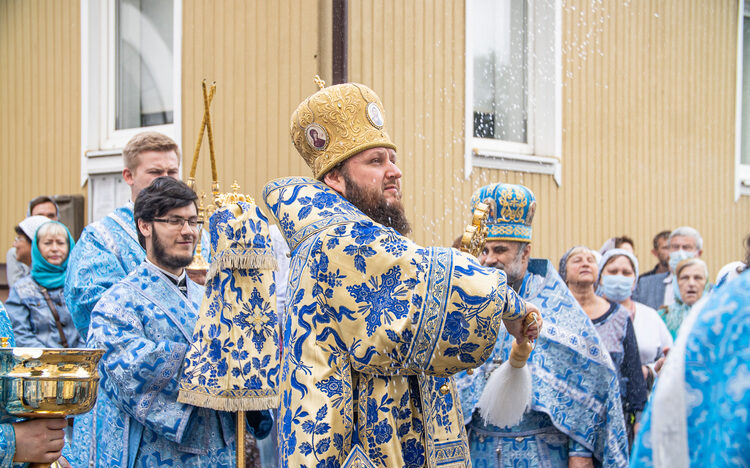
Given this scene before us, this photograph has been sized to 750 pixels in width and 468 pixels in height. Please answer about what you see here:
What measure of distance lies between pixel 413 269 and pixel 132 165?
265cm

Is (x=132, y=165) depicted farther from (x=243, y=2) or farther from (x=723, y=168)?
(x=723, y=168)

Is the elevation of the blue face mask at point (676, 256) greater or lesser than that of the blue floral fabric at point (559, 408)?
greater

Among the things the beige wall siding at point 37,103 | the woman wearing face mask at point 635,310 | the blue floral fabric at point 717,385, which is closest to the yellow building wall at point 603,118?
the woman wearing face mask at point 635,310

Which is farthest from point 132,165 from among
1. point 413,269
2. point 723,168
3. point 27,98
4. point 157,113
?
point 723,168

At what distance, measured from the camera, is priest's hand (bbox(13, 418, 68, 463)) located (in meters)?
2.77

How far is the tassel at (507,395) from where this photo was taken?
3.78 m

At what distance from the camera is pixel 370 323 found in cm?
278

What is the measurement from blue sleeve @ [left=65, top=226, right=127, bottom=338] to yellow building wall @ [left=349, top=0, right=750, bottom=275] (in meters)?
3.93

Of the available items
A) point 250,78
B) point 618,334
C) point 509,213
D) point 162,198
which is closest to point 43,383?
point 162,198

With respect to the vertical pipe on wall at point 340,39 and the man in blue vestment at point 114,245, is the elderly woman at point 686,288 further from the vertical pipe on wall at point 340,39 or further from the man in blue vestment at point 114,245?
the man in blue vestment at point 114,245

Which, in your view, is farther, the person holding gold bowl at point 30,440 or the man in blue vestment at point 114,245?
the man in blue vestment at point 114,245

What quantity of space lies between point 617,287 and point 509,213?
2546 mm

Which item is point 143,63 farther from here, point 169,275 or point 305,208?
point 305,208

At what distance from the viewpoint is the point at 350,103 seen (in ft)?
10.4
